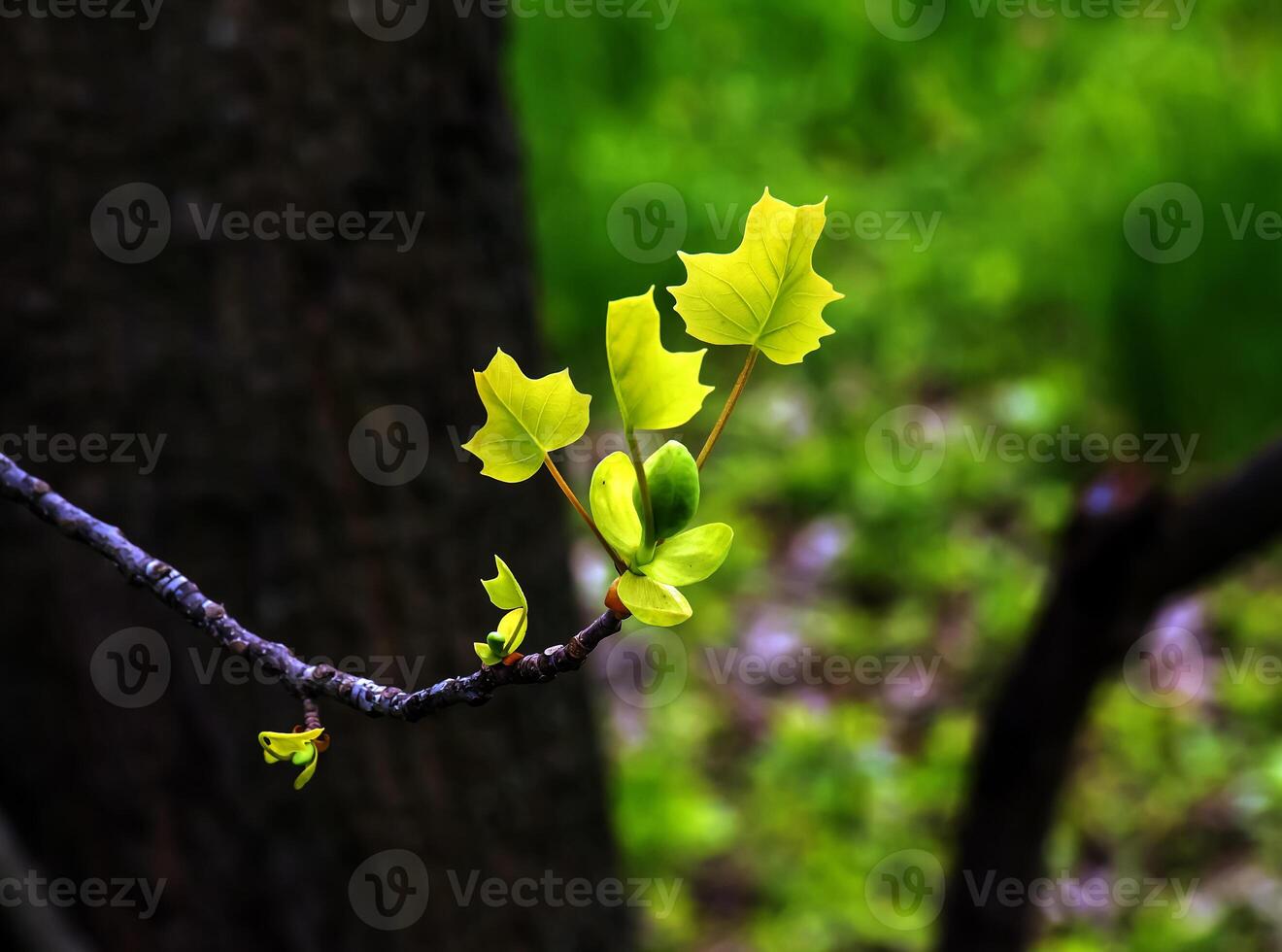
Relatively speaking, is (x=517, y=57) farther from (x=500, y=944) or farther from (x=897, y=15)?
(x=500, y=944)

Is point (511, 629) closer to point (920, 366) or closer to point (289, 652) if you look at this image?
point (289, 652)

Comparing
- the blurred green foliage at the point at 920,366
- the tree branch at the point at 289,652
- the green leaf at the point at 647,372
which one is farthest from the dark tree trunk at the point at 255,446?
the green leaf at the point at 647,372

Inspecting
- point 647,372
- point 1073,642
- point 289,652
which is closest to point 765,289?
point 647,372

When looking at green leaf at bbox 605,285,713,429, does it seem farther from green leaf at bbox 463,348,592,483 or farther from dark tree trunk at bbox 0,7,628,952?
dark tree trunk at bbox 0,7,628,952

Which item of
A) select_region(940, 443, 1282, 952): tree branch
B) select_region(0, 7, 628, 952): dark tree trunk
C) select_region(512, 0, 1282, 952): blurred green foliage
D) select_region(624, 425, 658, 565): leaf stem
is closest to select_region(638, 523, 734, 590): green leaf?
select_region(624, 425, 658, 565): leaf stem

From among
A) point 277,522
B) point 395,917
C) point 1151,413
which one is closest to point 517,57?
point 277,522
